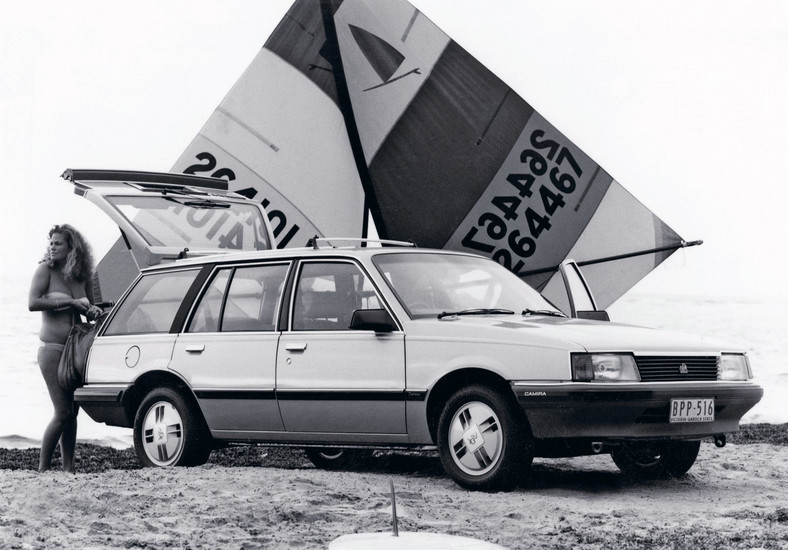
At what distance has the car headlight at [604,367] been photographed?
6.95 meters

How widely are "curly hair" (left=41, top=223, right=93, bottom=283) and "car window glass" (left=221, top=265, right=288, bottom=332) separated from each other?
1.22 m

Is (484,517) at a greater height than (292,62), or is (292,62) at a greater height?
(292,62)

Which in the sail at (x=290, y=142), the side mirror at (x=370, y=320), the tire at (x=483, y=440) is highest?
the sail at (x=290, y=142)

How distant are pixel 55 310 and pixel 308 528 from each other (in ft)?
11.7

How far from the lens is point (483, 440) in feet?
23.2

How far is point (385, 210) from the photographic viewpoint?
15.9 m

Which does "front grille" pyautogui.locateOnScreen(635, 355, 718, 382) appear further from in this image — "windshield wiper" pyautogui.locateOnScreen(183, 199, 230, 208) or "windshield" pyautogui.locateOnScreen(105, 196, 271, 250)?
"windshield wiper" pyautogui.locateOnScreen(183, 199, 230, 208)

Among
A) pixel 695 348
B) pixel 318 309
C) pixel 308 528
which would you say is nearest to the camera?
pixel 308 528

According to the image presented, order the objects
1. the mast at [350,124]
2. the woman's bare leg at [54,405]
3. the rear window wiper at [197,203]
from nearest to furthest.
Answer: the woman's bare leg at [54,405], the rear window wiper at [197,203], the mast at [350,124]

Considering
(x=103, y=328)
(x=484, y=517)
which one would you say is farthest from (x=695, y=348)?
(x=103, y=328)

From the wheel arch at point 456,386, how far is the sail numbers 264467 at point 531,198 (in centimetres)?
779

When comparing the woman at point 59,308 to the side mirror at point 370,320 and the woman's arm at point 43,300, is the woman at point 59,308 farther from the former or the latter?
the side mirror at point 370,320

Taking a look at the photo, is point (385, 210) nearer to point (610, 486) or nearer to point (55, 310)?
point (55, 310)

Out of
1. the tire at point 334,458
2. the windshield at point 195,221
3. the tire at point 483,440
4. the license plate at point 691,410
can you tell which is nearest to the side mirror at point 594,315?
the license plate at point 691,410
